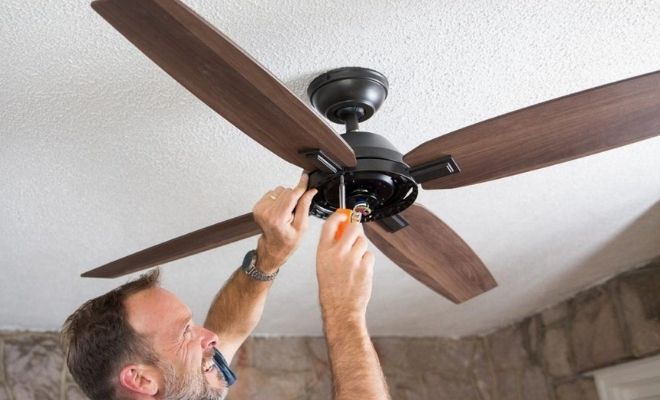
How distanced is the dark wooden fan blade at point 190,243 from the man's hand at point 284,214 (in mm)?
56

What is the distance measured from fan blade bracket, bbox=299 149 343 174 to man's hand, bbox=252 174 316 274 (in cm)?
5

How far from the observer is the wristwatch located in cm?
157

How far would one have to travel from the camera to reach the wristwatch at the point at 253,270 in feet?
5.16

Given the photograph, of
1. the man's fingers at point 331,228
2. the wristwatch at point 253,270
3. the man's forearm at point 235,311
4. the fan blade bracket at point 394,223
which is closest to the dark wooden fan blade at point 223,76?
the man's fingers at point 331,228

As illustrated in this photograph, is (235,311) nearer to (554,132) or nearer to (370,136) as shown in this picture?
(370,136)

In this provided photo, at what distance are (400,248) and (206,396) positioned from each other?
19.7 inches

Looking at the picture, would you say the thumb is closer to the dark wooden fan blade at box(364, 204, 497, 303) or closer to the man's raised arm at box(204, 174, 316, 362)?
the man's raised arm at box(204, 174, 316, 362)

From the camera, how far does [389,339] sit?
3.71 meters

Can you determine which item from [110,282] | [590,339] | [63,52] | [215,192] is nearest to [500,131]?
[63,52]

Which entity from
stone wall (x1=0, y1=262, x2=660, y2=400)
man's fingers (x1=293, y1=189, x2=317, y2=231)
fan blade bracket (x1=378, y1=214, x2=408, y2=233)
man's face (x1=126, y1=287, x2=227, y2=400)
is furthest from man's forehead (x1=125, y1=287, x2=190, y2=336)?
stone wall (x1=0, y1=262, x2=660, y2=400)

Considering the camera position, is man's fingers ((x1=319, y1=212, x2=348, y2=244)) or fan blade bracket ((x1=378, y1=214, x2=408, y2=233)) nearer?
man's fingers ((x1=319, y1=212, x2=348, y2=244))

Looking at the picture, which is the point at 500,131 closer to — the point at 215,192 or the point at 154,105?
the point at 154,105

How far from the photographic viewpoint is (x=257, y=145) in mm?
1728

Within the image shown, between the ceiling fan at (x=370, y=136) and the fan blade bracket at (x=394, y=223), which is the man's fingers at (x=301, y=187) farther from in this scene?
the fan blade bracket at (x=394, y=223)
